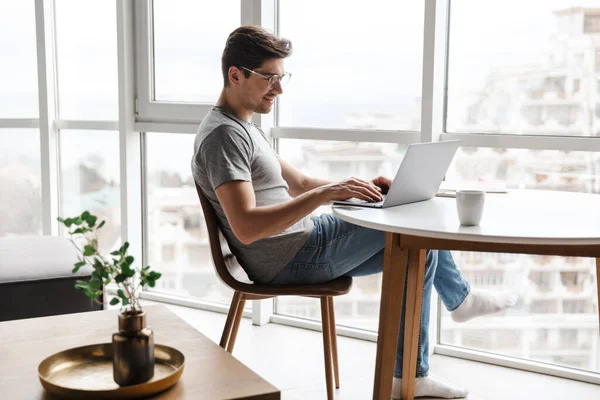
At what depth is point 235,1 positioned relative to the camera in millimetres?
3311

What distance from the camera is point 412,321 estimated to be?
217cm

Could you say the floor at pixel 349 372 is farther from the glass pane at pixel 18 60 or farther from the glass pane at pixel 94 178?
the glass pane at pixel 18 60

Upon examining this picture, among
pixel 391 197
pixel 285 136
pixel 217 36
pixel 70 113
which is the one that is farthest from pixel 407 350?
pixel 70 113

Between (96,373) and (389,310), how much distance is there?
79 cm

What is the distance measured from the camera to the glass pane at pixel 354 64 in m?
2.86

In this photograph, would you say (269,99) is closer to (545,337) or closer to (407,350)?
(407,350)

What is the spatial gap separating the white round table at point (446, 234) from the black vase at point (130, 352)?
64 cm

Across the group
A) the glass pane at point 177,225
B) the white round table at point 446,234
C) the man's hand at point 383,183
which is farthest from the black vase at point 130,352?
the glass pane at point 177,225

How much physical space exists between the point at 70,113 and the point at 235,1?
1275 mm

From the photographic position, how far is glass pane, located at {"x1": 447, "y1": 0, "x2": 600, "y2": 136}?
2.49 meters

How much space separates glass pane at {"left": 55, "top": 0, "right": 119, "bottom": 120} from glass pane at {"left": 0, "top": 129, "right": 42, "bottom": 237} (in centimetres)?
36

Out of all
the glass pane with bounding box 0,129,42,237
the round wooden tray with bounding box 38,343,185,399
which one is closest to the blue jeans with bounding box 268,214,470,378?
the round wooden tray with bounding box 38,343,185,399

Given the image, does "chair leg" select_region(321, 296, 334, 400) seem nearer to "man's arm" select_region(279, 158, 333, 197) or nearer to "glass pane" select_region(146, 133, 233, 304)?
"man's arm" select_region(279, 158, 333, 197)

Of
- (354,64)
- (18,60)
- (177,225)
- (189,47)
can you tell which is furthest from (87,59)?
(354,64)
